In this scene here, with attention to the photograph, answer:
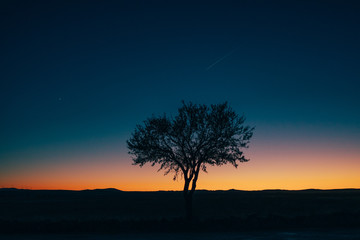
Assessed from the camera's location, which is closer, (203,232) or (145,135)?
(203,232)

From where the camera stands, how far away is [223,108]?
33.3 meters

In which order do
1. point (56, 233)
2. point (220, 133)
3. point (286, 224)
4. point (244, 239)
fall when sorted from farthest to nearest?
point (220, 133)
point (286, 224)
point (56, 233)
point (244, 239)

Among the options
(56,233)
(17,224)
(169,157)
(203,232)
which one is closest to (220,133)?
(169,157)

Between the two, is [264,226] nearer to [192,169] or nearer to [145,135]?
[192,169]

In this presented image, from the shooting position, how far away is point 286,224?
27391 millimetres

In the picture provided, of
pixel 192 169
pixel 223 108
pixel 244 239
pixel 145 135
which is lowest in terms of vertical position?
pixel 244 239

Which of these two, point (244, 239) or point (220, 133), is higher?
point (220, 133)

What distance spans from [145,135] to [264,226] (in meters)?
13.8

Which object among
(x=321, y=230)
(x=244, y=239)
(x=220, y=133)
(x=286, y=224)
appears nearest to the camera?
(x=244, y=239)

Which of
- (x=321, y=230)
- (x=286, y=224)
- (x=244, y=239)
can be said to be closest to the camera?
(x=244, y=239)

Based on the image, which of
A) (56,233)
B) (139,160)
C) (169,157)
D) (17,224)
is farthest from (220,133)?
(17,224)

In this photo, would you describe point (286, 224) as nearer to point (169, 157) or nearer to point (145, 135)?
point (169, 157)

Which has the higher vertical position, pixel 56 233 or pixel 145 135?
pixel 145 135

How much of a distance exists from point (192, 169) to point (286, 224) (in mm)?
9903
